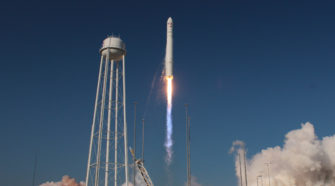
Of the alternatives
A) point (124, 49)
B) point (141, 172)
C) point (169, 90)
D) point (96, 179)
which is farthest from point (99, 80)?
point (141, 172)

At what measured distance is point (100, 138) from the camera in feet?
194

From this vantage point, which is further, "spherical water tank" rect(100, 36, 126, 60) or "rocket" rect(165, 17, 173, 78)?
"spherical water tank" rect(100, 36, 126, 60)

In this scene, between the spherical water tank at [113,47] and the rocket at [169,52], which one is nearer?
the rocket at [169,52]

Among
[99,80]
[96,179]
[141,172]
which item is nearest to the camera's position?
[96,179]

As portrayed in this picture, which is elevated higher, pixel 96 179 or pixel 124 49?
pixel 124 49

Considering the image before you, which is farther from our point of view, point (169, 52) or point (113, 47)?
point (113, 47)

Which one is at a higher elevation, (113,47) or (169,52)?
(113,47)

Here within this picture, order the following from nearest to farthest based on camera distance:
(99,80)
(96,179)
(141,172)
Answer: (96,179)
(99,80)
(141,172)

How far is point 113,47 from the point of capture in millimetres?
64625

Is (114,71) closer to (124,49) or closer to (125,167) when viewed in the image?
(124,49)

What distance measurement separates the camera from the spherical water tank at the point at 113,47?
212ft

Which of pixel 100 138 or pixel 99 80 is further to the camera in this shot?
pixel 99 80

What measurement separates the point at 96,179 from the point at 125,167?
494 cm

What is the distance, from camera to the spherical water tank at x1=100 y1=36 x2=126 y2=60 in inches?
2547
